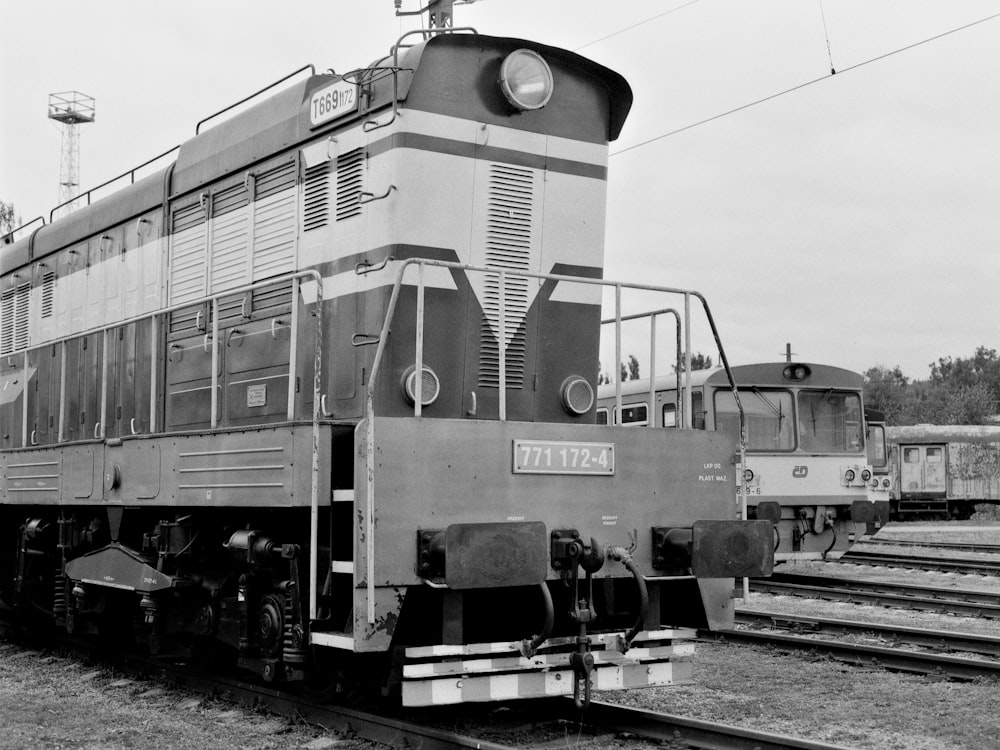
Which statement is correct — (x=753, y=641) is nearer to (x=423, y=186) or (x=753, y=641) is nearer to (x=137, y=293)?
(x=423, y=186)

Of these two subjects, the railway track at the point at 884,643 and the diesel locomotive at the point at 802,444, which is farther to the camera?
the diesel locomotive at the point at 802,444

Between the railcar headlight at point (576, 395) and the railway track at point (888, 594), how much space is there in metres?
6.22

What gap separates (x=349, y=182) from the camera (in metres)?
6.79

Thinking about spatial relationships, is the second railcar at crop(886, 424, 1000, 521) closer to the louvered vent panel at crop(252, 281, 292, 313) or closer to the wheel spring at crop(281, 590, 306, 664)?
the louvered vent panel at crop(252, 281, 292, 313)

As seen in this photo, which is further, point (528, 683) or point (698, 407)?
point (698, 407)

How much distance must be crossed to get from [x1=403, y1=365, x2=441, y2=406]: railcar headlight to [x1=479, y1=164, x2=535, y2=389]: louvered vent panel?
435 millimetres

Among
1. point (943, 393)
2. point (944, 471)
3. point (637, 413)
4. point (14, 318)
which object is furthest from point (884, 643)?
point (943, 393)

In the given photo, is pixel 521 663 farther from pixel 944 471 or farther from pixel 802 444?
pixel 944 471

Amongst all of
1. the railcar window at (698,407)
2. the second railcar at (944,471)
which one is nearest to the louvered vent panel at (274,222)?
the railcar window at (698,407)

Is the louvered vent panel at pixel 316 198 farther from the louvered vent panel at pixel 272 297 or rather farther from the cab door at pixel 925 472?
the cab door at pixel 925 472

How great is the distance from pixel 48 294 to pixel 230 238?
11.8 ft

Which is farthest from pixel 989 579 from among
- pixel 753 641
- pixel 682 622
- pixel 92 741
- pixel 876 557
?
pixel 92 741

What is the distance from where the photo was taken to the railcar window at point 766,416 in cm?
1490

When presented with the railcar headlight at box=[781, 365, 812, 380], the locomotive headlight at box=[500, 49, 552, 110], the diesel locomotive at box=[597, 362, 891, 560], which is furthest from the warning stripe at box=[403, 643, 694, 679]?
the railcar headlight at box=[781, 365, 812, 380]
